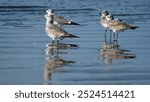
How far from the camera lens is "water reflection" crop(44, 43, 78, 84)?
16803 mm

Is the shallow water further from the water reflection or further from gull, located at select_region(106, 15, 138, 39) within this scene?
gull, located at select_region(106, 15, 138, 39)

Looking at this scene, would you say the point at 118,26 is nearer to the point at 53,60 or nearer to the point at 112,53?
the point at 112,53

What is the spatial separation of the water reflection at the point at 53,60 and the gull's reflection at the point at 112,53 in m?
0.92

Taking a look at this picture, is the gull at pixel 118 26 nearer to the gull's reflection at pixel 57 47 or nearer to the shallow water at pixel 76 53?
the shallow water at pixel 76 53

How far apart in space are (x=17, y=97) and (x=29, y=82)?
2.25m

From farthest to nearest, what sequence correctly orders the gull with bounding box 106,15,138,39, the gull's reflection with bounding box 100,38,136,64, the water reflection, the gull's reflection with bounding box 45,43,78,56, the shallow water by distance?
the gull with bounding box 106,15,138,39
the gull's reflection with bounding box 45,43,78,56
the gull's reflection with bounding box 100,38,136,64
the water reflection
the shallow water

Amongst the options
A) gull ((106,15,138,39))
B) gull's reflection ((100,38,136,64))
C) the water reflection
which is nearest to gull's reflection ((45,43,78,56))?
the water reflection

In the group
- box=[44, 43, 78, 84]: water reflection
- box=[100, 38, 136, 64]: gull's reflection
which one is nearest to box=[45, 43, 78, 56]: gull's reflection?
box=[44, 43, 78, 84]: water reflection

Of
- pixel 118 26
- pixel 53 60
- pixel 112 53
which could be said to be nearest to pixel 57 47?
pixel 112 53

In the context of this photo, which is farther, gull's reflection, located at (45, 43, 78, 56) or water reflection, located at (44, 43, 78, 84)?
gull's reflection, located at (45, 43, 78, 56)

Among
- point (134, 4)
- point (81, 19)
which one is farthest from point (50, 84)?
point (134, 4)

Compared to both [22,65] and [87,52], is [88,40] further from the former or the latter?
[22,65]

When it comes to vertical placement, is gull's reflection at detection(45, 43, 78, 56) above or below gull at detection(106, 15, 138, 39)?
below

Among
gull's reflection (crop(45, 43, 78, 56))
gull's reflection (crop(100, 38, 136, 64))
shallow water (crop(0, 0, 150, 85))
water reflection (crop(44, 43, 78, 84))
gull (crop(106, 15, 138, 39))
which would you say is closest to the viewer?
shallow water (crop(0, 0, 150, 85))
